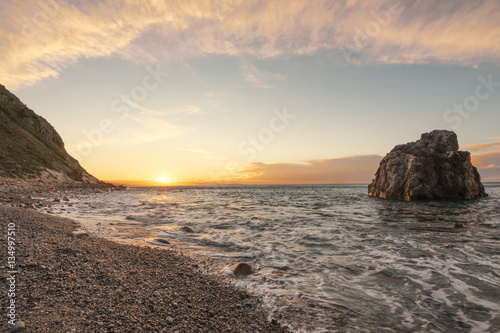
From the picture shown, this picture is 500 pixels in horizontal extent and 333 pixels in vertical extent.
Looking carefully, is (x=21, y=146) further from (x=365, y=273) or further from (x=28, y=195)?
(x=365, y=273)

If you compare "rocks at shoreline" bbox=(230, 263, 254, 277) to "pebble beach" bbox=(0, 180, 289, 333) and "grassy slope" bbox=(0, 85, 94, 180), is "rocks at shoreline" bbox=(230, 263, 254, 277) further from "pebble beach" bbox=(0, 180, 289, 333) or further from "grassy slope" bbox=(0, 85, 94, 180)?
"grassy slope" bbox=(0, 85, 94, 180)

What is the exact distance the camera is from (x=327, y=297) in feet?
19.6

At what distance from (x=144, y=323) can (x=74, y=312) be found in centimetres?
127

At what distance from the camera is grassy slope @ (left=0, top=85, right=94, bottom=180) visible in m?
38.8

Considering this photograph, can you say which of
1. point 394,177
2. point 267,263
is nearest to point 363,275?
point 267,263

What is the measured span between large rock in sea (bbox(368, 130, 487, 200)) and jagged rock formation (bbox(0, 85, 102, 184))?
66.0 m

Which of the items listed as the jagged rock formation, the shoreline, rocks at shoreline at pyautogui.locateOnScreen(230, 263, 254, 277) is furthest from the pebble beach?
the jagged rock formation

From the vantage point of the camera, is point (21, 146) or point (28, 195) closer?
point (28, 195)

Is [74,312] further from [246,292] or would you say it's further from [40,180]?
[40,180]

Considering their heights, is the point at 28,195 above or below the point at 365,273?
above

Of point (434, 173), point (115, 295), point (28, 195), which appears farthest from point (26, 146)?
point (434, 173)

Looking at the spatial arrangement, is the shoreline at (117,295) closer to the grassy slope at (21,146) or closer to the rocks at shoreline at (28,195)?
the rocks at shoreline at (28,195)

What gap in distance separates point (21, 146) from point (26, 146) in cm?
200

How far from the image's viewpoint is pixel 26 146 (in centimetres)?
5000
